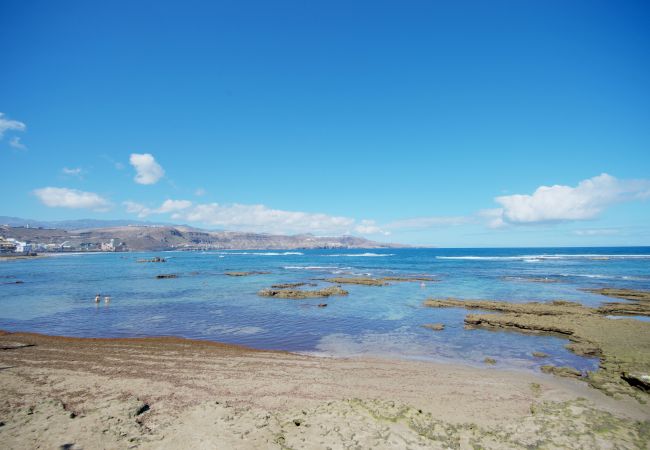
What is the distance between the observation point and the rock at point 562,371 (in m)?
13.6

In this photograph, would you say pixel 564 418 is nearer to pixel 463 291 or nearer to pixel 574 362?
pixel 574 362

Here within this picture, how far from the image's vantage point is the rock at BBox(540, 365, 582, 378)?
44.7 ft

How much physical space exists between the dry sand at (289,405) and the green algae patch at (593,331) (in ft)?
4.49

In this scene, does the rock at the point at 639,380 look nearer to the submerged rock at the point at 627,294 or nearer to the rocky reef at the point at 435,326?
the rocky reef at the point at 435,326

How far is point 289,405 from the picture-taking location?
10312mm

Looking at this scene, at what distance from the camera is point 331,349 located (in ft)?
58.3

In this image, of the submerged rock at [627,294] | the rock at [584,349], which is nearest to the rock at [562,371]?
the rock at [584,349]

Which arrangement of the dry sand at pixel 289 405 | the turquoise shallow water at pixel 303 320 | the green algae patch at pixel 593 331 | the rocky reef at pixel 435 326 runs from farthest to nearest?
the rocky reef at pixel 435 326 < the turquoise shallow water at pixel 303 320 < the green algae patch at pixel 593 331 < the dry sand at pixel 289 405

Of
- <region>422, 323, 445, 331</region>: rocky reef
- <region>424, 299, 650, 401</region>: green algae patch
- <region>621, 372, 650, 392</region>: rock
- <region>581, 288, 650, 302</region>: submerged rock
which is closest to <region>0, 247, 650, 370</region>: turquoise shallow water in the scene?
<region>422, 323, 445, 331</region>: rocky reef

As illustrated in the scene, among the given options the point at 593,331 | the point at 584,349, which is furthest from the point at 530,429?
the point at 593,331

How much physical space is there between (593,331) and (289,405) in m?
20.0

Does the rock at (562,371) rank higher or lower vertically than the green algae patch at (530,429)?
lower

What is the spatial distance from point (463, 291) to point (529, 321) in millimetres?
17680

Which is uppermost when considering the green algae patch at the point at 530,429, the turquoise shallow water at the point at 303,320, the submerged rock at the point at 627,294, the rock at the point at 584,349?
the green algae patch at the point at 530,429
